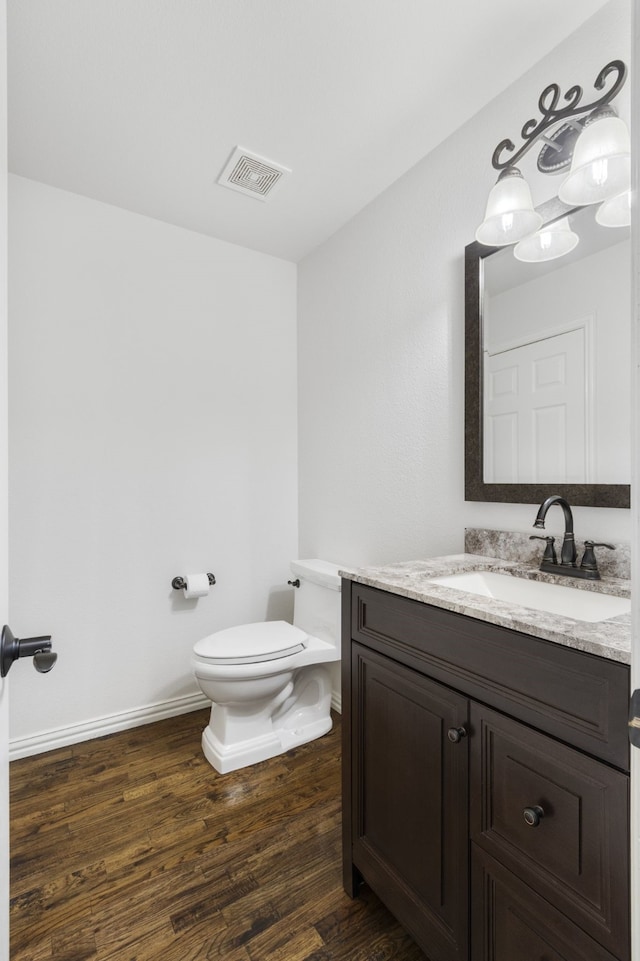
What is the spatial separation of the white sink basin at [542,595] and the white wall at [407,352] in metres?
0.21

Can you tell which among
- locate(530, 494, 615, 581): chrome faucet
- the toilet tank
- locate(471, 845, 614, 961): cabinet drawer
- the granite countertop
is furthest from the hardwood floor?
locate(530, 494, 615, 581): chrome faucet

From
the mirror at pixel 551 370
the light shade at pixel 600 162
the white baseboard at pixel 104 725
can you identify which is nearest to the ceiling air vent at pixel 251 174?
the mirror at pixel 551 370

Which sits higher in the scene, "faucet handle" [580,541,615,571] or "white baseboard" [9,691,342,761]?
"faucet handle" [580,541,615,571]

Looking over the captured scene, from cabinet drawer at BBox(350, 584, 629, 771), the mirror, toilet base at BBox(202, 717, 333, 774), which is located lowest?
toilet base at BBox(202, 717, 333, 774)

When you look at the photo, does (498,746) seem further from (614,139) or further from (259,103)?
(259,103)

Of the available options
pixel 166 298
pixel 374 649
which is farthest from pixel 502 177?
pixel 166 298

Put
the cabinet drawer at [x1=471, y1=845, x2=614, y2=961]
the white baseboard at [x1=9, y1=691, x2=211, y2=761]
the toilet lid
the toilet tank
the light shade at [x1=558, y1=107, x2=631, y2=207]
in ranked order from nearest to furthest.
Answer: the cabinet drawer at [x1=471, y1=845, x2=614, y2=961], the light shade at [x1=558, y1=107, x2=631, y2=207], the toilet lid, the white baseboard at [x1=9, y1=691, x2=211, y2=761], the toilet tank

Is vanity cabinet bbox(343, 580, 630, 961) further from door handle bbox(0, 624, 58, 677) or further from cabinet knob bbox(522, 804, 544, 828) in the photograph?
door handle bbox(0, 624, 58, 677)

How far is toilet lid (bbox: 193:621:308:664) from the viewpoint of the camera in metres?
1.82

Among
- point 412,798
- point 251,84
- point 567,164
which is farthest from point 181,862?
point 251,84

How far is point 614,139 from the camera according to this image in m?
1.07

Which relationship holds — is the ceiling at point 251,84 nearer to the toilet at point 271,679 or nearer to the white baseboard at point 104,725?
the toilet at point 271,679

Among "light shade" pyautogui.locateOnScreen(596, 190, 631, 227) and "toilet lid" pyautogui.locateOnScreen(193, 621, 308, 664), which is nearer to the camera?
"light shade" pyautogui.locateOnScreen(596, 190, 631, 227)

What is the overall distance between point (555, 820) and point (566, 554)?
0.68 m
